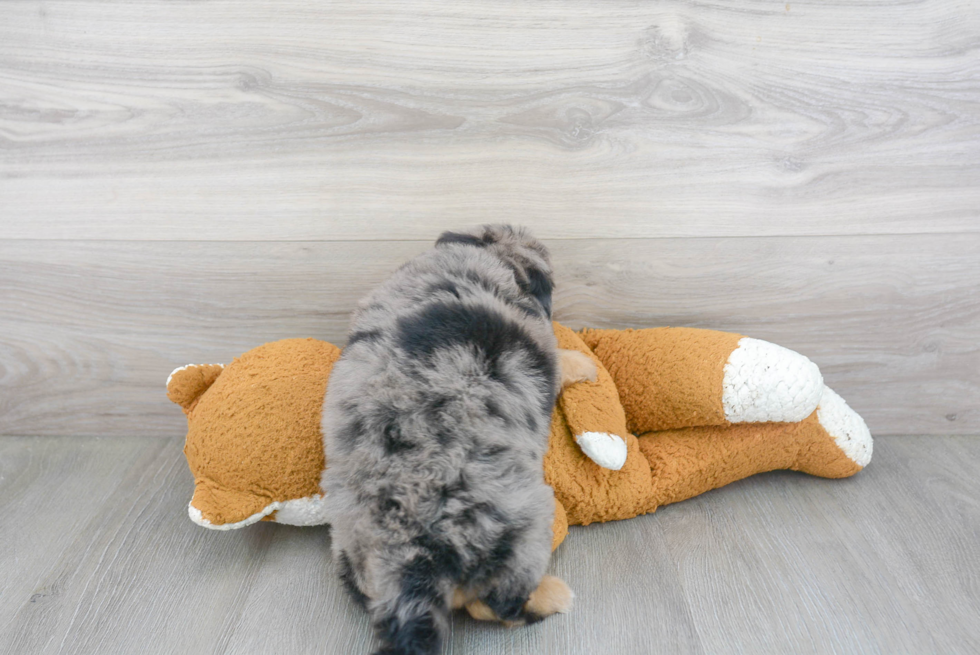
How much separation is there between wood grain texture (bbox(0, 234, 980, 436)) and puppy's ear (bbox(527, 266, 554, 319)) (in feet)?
0.63

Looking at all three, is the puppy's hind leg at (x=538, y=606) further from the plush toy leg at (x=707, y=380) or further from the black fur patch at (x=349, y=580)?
the plush toy leg at (x=707, y=380)

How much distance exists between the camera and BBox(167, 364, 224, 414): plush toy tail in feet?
3.12

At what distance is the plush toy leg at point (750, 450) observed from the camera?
972 millimetres

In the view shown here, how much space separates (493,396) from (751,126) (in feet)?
2.16

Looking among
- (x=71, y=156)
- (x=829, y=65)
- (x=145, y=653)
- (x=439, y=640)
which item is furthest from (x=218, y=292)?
(x=829, y=65)

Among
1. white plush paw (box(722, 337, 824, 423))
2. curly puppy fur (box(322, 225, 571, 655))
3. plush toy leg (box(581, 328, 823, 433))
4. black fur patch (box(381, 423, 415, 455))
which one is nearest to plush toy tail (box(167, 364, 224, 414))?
curly puppy fur (box(322, 225, 571, 655))

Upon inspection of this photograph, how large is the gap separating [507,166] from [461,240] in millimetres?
205

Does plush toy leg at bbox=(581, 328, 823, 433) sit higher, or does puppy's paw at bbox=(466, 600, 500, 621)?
plush toy leg at bbox=(581, 328, 823, 433)

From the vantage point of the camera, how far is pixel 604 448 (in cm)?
87

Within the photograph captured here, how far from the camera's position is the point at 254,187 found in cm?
106

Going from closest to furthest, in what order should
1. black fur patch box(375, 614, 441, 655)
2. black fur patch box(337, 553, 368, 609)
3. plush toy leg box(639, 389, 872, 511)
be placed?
black fur patch box(375, 614, 441, 655) < black fur patch box(337, 553, 368, 609) < plush toy leg box(639, 389, 872, 511)

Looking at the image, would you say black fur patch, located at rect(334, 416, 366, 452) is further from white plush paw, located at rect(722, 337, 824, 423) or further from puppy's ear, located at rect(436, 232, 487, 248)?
white plush paw, located at rect(722, 337, 824, 423)

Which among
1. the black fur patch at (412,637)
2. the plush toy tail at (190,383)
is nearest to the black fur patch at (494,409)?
the black fur patch at (412,637)

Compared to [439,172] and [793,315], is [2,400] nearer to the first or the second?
[439,172]
